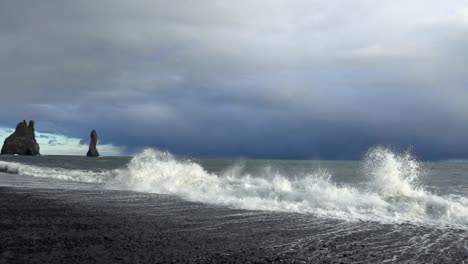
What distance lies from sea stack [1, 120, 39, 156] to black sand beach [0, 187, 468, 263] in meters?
165

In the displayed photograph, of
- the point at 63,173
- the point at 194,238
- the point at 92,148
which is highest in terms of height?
the point at 92,148

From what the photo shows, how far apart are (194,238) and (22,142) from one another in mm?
176216

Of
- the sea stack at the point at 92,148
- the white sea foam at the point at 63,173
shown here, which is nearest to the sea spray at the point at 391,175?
the white sea foam at the point at 63,173

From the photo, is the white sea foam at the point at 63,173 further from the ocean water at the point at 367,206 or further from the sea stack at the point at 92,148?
the sea stack at the point at 92,148

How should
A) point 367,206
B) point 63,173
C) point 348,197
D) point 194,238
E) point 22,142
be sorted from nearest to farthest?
point 194,238 → point 367,206 → point 348,197 → point 63,173 → point 22,142

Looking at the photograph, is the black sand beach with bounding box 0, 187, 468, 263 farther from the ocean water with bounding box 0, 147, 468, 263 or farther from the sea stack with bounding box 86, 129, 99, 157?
the sea stack with bounding box 86, 129, 99, 157

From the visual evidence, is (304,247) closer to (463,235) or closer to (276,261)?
(276,261)

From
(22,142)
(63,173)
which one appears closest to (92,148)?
(22,142)

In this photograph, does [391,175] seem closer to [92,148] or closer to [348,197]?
[348,197]

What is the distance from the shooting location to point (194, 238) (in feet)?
38.5

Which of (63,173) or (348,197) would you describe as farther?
(63,173)

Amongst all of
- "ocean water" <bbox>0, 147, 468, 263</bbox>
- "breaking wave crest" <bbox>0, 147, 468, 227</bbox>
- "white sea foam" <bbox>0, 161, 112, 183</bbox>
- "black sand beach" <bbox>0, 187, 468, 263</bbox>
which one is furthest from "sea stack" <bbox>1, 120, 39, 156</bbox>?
"black sand beach" <bbox>0, 187, 468, 263</bbox>

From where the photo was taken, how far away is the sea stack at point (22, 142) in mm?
163875

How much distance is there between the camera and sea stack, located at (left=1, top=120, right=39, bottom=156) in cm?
16388
